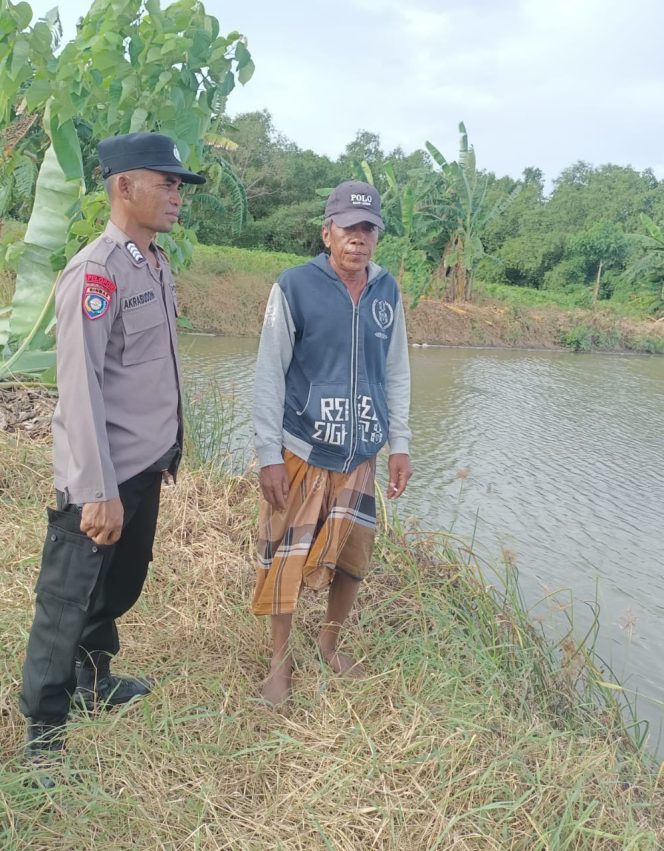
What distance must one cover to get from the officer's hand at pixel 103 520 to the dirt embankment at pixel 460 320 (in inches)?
506

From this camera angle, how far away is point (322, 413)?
2.14 m

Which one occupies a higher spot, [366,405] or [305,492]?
[366,405]

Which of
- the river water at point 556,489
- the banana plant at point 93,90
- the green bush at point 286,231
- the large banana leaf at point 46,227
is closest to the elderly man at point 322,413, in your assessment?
the river water at point 556,489

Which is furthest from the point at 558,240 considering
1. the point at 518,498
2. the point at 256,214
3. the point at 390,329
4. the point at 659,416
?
the point at 390,329

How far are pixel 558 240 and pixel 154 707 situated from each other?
28.5 metres

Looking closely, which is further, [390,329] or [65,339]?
[390,329]

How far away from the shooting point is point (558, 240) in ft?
91.5

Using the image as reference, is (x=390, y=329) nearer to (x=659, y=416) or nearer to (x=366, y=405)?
(x=366, y=405)

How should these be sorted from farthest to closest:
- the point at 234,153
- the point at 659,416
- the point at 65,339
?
the point at 234,153
the point at 659,416
the point at 65,339

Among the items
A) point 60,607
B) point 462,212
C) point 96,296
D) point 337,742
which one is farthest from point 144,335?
point 462,212

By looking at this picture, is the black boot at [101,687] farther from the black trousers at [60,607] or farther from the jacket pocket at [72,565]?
the jacket pocket at [72,565]

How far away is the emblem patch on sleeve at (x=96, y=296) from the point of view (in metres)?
1.67

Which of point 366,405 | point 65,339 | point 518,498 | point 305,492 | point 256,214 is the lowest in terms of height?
point 518,498

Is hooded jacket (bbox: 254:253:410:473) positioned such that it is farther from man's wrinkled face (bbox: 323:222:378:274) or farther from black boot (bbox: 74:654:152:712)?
black boot (bbox: 74:654:152:712)
